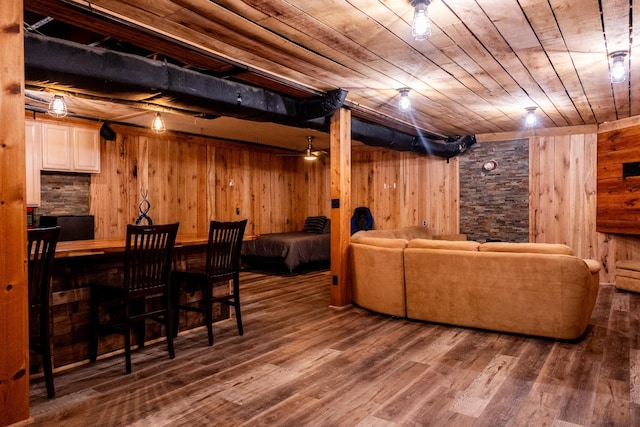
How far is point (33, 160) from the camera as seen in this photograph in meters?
5.39

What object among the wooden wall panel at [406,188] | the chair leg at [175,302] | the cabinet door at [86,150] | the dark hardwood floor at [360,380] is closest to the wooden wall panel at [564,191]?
the wooden wall panel at [406,188]

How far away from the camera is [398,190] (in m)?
8.29

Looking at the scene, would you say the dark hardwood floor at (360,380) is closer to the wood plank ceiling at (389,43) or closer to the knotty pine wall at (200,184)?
the wood plank ceiling at (389,43)

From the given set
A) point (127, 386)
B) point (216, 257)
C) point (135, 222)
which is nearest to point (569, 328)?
point (216, 257)

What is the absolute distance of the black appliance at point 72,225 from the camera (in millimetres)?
5572

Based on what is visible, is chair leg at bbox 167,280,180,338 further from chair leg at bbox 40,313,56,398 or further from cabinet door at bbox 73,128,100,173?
cabinet door at bbox 73,128,100,173

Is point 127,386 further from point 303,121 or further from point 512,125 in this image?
point 512,125

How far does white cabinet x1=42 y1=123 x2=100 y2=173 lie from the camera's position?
556 centimetres

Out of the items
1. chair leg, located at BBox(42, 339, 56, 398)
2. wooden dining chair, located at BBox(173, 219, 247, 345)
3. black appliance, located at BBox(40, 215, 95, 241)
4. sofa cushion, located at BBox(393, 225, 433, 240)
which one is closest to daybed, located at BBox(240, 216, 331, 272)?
sofa cushion, located at BBox(393, 225, 433, 240)

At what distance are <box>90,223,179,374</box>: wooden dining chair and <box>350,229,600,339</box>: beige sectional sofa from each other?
220 centimetres

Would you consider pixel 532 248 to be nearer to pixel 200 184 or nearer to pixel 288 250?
pixel 288 250

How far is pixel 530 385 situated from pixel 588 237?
183 inches

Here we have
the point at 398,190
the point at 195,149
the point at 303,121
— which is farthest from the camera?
the point at 398,190

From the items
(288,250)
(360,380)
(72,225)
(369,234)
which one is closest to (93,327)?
(360,380)
